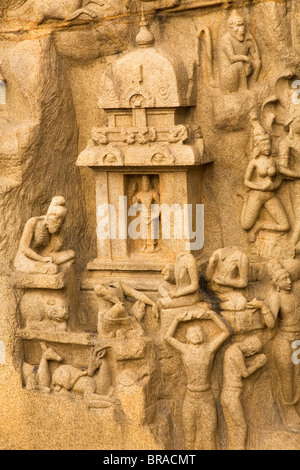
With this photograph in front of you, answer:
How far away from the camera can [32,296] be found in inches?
470

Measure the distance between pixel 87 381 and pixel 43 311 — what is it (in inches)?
38.6

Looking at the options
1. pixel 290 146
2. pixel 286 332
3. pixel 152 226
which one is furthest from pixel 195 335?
pixel 290 146

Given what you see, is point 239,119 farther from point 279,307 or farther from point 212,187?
point 279,307

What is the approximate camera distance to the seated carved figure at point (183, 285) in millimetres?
11469

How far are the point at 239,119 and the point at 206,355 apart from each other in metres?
2.70

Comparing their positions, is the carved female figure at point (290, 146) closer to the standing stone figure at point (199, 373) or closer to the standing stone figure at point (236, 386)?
the standing stone figure at point (199, 373)

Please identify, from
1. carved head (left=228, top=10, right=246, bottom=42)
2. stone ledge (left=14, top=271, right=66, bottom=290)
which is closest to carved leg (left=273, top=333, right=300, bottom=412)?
stone ledge (left=14, top=271, right=66, bottom=290)

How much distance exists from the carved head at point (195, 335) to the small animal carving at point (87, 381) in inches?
37.9

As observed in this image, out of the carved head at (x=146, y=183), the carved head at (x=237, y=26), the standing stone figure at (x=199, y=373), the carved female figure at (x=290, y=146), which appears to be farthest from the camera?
the carved head at (x=146, y=183)

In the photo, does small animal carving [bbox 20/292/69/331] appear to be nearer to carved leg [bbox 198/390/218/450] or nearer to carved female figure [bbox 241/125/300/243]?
carved leg [bbox 198/390/218/450]

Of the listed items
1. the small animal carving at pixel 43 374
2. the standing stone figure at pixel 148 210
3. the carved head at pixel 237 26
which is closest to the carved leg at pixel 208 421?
the small animal carving at pixel 43 374

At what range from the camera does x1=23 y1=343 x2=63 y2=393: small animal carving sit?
11758mm

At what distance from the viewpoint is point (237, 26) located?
11773 mm
